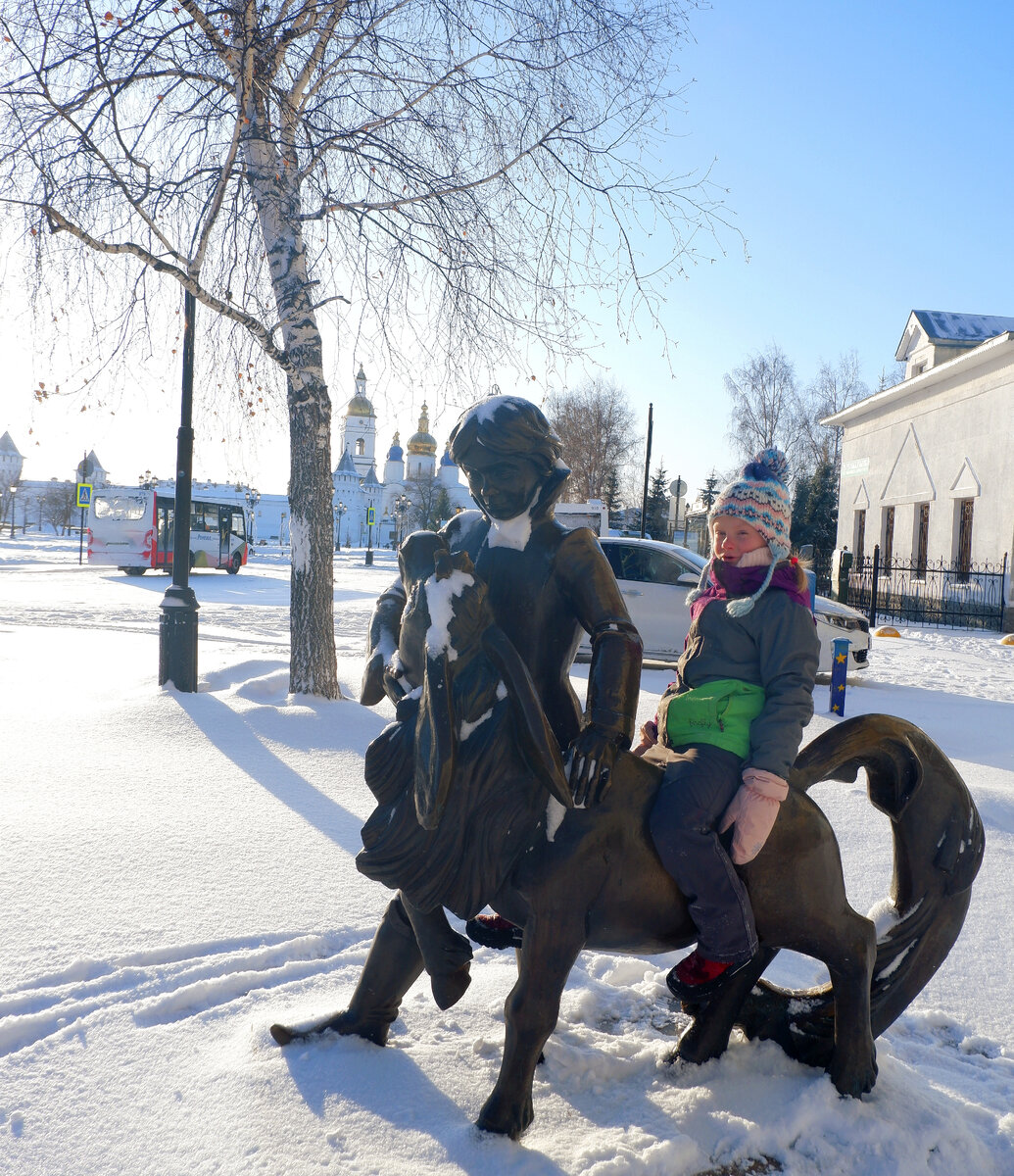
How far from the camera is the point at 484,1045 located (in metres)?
2.50

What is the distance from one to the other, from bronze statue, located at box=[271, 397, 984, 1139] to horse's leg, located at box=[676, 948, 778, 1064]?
0.23 meters

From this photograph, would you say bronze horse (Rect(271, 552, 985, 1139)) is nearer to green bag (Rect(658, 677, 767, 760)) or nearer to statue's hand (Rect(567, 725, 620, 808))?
statue's hand (Rect(567, 725, 620, 808))

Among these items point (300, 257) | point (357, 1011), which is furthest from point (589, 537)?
point (300, 257)

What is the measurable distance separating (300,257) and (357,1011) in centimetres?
639

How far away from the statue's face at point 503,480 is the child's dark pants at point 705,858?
77 centimetres

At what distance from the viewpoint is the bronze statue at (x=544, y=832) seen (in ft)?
6.26

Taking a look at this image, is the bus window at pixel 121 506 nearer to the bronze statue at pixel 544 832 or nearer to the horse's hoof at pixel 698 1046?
the bronze statue at pixel 544 832

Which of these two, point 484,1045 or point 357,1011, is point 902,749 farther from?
point 357,1011

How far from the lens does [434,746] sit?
1.85m

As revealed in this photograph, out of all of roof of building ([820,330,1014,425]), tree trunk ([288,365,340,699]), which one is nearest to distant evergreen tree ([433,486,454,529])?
roof of building ([820,330,1014,425])

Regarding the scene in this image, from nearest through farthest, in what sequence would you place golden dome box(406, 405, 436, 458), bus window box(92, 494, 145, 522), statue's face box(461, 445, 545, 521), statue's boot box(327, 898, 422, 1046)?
1. statue's face box(461, 445, 545, 521)
2. statue's boot box(327, 898, 422, 1046)
3. bus window box(92, 494, 145, 522)
4. golden dome box(406, 405, 436, 458)

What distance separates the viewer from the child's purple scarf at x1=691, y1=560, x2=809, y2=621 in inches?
86.5

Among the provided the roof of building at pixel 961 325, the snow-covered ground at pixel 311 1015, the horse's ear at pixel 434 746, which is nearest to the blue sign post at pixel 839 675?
the snow-covered ground at pixel 311 1015

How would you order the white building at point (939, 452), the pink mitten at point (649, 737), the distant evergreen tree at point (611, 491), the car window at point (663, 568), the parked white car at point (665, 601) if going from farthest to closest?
the distant evergreen tree at point (611, 491) → the white building at point (939, 452) → the car window at point (663, 568) → the parked white car at point (665, 601) → the pink mitten at point (649, 737)
